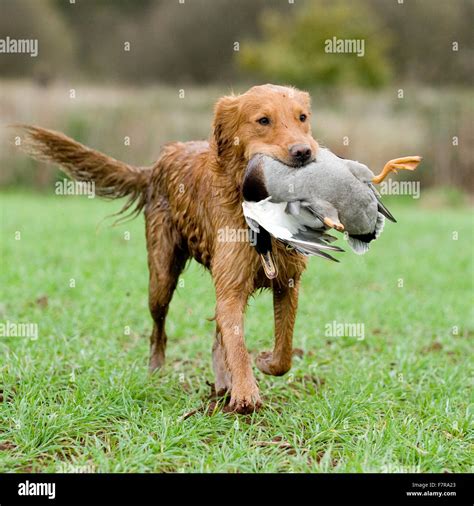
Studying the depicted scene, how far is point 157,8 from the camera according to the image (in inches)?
1526

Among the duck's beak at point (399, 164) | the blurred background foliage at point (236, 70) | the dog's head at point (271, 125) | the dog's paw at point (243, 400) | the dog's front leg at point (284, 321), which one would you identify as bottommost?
the dog's paw at point (243, 400)

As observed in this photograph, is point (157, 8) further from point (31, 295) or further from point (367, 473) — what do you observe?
point (367, 473)

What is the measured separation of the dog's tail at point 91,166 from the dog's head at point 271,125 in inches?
59.9

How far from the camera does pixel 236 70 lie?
37.6m

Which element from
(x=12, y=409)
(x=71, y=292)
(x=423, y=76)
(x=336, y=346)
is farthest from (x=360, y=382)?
(x=423, y=76)

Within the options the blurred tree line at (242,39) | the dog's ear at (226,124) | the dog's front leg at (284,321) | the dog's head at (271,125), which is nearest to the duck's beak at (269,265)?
the dog's front leg at (284,321)

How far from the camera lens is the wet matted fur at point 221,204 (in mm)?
4551

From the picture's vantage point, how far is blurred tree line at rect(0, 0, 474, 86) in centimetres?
3334

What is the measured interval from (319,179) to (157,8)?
3672 centimetres

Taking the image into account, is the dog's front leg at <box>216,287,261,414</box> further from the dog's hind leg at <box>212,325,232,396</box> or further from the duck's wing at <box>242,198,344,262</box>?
the duck's wing at <box>242,198,344,262</box>

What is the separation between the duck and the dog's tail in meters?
1.86

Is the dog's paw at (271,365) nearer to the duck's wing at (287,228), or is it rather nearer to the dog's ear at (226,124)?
the duck's wing at (287,228)

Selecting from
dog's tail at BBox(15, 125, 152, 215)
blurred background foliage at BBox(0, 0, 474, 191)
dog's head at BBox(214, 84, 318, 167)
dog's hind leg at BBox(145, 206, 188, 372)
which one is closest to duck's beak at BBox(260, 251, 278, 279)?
dog's head at BBox(214, 84, 318, 167)

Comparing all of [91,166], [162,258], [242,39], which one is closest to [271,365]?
[162,258]
